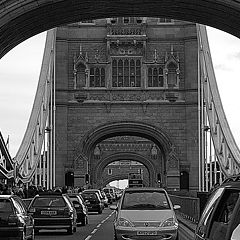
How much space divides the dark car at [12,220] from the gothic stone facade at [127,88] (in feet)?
163

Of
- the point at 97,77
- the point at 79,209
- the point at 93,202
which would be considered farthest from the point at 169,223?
the point at 97,77

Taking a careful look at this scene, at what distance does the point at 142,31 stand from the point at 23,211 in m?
53.3

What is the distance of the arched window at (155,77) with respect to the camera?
230 feet

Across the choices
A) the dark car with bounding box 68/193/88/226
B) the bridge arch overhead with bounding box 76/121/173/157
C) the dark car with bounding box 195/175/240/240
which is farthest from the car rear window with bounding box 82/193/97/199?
the dark car with bounding box 195/175/240/240

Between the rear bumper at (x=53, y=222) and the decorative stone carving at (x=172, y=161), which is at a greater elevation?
the decorative stone carving at (x=172, y=161)

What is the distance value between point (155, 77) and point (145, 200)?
52752 millimetres

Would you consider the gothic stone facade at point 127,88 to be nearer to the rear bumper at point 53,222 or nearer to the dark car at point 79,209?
the dark car at point 79,209

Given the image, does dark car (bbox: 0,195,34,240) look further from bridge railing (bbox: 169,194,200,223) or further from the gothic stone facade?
the gothic stone facade

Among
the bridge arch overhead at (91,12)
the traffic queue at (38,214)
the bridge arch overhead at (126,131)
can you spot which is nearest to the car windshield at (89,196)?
the traffic queue at (38,214)

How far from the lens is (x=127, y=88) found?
229ft

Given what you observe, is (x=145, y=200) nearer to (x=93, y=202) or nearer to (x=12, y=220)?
(x=12, y=220)

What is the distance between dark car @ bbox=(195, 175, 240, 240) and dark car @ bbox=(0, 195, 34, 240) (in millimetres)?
9300

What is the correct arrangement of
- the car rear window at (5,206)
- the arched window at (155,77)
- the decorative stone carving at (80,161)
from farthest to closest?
the arched window at (155,77) → the decorative stone carving at (80,161) → the car rear window at (5,206)

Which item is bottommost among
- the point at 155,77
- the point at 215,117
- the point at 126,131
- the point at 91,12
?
the point at 91,12
